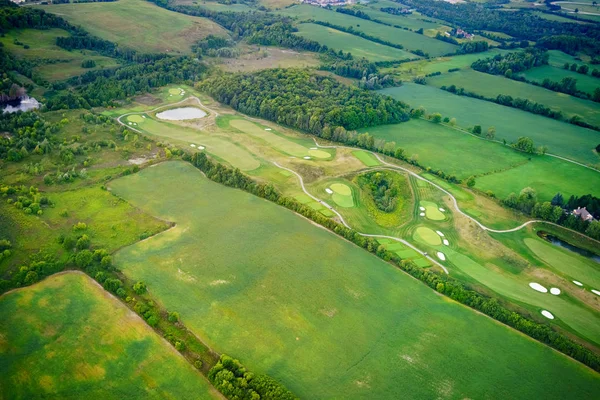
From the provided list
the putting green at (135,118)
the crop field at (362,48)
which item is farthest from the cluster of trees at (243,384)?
the crop field at (362,48)

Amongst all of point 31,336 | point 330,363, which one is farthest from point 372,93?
point 31,336

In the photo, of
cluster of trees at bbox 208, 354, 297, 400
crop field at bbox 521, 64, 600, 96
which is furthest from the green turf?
crop field at bbox 521, 64, 600, 96

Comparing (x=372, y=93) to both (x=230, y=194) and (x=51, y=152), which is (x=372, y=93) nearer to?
(x=230, y=194)

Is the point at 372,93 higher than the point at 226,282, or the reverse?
the point at 372,93

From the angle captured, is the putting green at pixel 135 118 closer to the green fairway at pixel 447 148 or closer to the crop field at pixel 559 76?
the green fairway at pixel 447 148

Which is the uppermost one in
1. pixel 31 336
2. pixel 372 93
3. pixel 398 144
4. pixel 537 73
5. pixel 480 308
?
pixel 537 73

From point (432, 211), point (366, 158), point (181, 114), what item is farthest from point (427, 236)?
point (181, 114)

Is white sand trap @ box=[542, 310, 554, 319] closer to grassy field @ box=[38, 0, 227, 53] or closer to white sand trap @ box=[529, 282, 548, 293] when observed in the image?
white sand trap @ box=[529, 282, 548, 293]
